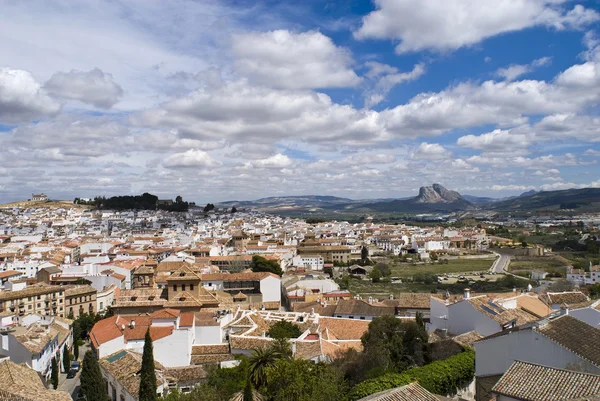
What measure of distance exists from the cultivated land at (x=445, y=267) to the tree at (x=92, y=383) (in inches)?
1909

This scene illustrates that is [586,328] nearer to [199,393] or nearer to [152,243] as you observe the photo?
[199,393]

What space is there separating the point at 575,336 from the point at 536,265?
2373 inches

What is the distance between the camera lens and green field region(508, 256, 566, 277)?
2438 inches

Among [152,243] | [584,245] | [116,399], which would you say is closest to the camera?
[116,399]

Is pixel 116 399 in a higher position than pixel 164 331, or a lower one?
lower

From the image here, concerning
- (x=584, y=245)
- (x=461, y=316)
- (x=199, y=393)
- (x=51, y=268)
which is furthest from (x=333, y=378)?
(x=584, y=245)

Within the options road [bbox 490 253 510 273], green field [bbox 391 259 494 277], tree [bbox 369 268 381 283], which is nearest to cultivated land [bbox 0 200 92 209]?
green field [bbox 391 259 494 277]

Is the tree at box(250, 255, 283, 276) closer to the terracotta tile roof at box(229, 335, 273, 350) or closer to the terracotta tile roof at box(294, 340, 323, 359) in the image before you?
the terracotta tile roof at box(229, 335, 273, 350)

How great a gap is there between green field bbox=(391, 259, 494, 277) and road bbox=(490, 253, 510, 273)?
77 cm

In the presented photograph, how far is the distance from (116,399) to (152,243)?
59.2 m

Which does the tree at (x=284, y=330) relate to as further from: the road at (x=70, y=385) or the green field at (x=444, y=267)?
the green field at (x=444, y=267)

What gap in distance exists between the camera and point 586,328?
45.3 feet

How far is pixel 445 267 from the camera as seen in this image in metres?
69.9

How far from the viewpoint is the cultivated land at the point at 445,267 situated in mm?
64375
